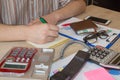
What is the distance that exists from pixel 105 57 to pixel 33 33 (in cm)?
36

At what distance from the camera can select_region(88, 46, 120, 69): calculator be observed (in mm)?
811

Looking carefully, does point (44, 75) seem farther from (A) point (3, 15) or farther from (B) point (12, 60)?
(A) point (3, 15)

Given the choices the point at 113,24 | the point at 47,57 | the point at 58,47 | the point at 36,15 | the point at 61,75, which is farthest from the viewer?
the point at 36,15

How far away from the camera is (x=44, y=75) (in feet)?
2.43

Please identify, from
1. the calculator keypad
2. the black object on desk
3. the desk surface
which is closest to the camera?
the black object on desk

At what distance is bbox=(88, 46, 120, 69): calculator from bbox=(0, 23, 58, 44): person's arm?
222mm

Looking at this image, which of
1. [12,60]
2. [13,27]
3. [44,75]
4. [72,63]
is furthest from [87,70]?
[13,27]

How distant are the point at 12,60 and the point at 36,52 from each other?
11 centimetres

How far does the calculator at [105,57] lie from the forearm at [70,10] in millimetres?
427

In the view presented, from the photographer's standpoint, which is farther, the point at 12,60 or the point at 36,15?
the point at 36,15

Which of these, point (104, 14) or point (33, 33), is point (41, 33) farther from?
point (104, 14)

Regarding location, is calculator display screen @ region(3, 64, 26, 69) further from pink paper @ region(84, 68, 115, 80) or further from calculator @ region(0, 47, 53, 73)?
pink paper @ region(84, 68, 115, 80)

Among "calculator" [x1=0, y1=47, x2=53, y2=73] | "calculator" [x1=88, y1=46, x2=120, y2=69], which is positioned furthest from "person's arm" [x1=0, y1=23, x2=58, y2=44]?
"calculator" [x1=88, y1=46, x2=120, y2=69]

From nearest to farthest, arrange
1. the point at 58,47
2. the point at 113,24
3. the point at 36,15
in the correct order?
the point at 58,47 < the point at 113,24 < the point at 36,15
